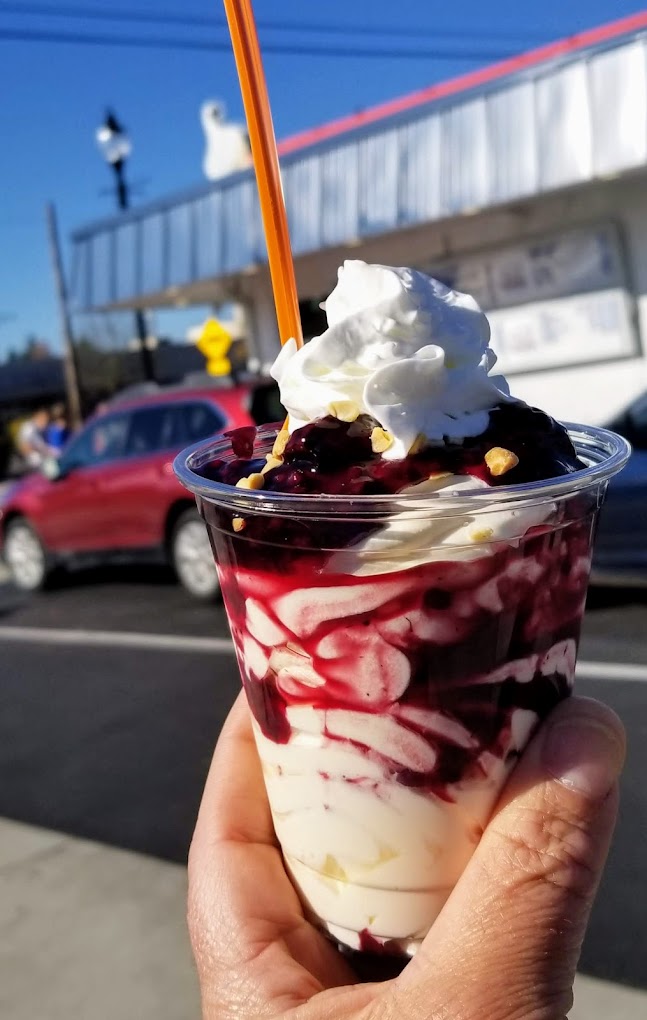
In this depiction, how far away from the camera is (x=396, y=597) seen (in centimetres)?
110

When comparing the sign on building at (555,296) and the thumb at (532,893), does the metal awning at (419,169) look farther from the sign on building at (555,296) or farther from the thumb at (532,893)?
the thumb at (532,893)

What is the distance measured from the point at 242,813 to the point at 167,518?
550 cm

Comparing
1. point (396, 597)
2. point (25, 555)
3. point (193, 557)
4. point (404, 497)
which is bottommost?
point (25, 555)

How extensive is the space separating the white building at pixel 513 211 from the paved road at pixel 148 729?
386cm

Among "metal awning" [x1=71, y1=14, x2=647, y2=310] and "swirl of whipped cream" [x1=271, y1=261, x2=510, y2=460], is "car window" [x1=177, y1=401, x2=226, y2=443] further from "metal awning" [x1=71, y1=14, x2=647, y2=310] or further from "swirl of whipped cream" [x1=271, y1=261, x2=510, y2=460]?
"swirl of whipped cream" [x1=271, y1=261, x2=510, y2=460]

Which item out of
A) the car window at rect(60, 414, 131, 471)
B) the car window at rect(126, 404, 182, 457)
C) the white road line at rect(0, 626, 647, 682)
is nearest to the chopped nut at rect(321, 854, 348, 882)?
the white road line at rect(0, 626, 647, 682)

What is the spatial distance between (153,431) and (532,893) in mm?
6268

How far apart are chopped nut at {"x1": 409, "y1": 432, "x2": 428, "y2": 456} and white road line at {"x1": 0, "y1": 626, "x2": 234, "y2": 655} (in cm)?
412

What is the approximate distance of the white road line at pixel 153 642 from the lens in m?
4.31

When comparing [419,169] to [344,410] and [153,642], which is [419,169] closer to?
[153,642]

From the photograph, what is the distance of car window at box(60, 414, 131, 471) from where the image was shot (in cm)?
729

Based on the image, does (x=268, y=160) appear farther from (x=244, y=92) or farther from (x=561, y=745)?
(x=561, y=745)

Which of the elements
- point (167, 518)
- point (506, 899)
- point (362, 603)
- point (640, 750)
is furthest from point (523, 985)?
point (167, 518)

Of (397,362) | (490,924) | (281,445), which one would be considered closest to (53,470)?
(281,445)
